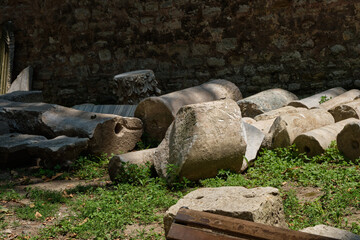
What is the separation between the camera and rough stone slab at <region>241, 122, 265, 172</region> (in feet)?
17.6

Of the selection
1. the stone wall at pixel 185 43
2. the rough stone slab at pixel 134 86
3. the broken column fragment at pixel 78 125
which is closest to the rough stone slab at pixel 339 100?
the stone wall at pixel 185 43

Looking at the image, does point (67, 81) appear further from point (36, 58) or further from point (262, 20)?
point (262, 20)

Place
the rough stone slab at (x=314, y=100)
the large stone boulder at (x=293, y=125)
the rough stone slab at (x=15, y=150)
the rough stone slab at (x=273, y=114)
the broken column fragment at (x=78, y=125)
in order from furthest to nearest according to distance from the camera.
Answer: the rough stone slab at (x=314, y=100) < the rough stone slab at (x=273, y=114) < the broken column fragment at (x=78, y=125) < the rough stone slab at (x=15, y=150) < the large stone boulder at (x=293, y=125)

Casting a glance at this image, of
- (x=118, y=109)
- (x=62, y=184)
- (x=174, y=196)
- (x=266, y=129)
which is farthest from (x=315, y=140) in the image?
(x=118, y=109)

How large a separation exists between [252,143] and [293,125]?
21.9 inches

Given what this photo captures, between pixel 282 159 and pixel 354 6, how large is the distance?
14.2 ft

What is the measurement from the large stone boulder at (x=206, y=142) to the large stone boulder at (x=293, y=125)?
0.73m

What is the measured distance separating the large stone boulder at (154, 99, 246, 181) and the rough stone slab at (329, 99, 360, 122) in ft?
6.11

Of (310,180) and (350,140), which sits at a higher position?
(350,140)

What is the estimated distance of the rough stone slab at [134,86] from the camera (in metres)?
7.98

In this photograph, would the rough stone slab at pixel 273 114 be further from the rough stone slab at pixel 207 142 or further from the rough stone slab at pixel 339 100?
the rough stone slab at pixel 207 142

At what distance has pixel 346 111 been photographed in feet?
20.5

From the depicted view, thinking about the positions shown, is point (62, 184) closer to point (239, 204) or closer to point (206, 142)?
point (206, 142)

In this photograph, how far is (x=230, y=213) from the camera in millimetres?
3307
